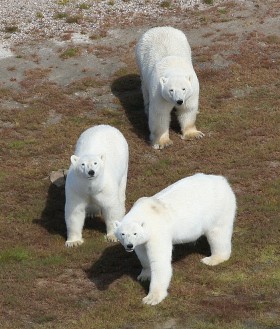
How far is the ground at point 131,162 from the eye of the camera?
1079 centimetres

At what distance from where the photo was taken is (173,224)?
36.7ft

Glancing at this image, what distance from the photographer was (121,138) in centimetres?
1412

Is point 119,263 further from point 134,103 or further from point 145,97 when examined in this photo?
point 134,103

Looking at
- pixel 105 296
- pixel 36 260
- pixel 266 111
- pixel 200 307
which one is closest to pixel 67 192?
pixel 36 260

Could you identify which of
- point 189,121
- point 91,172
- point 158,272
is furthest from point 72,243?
point 189,121

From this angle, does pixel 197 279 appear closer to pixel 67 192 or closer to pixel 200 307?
pixel 200 307

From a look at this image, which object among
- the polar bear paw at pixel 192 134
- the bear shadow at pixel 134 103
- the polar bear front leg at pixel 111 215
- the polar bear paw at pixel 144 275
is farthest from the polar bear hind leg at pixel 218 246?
the bear shadow at pixel 134 103

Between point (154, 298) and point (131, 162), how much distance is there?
6.41 metres

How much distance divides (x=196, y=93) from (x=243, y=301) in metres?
7.99

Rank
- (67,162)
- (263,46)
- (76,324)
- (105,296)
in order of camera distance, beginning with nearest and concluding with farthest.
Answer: (76,324) < (105,296) < (67,162) < (263,46)

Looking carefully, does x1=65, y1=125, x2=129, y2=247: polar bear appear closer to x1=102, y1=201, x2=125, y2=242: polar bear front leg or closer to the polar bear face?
x1=102, y1=201, x2=125, y2=242: polar bear front leg

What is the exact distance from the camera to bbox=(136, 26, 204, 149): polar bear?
17.5 metres

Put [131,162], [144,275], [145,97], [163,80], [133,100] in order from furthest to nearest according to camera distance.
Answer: [133,100]
[145,97]
[163,80]
[131,162]
[144,275]

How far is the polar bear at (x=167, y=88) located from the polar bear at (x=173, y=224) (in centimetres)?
548
